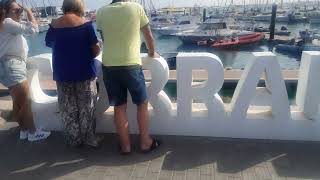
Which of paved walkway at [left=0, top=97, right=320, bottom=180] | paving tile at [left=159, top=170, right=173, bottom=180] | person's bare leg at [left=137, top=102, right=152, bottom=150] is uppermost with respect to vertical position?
person's bare leg at [left=137, top=102, right=152, bottom=150]

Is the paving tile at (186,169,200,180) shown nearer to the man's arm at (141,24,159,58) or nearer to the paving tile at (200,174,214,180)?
the paving tile at (200,174,214,180)

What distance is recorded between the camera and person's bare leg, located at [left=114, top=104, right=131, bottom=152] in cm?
424

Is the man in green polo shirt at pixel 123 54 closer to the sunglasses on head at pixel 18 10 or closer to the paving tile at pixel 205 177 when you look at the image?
the paving tile at pixel 205 177

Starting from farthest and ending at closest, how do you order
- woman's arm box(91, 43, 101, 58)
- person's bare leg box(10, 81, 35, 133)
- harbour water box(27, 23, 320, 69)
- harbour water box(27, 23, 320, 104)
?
harbour water box(27, 23, 320, 69) → harbour water box(27, 23, 320, 104) → person's bare leg box(10, 81, 35, 133) → woman's arm box(91, 43, 101, 58)

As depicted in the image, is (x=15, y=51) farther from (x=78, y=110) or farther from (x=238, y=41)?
(x=238, y=41)

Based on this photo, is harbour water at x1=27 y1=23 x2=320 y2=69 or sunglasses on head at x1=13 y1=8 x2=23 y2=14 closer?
sunglasses on head at x1=13 y1=8 x2=23 y2=14

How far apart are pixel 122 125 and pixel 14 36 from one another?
172cm

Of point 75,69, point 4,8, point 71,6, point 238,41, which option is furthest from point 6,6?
point 238,41

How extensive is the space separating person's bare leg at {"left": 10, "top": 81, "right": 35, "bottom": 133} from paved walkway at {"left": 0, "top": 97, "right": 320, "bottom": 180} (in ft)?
0.80

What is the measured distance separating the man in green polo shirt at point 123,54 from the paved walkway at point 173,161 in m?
0.34

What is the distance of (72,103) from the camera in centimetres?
433

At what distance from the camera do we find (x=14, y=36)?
4.38 metres

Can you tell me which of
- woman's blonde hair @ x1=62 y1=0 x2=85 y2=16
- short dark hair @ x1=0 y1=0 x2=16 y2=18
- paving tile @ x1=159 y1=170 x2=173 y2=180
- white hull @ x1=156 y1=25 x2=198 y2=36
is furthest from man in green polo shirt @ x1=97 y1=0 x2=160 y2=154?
white hull @ x1=156 y1=25 x2=198 y2=36

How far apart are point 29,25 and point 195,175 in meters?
2.62
